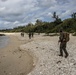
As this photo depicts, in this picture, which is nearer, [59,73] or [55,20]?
[59,73]

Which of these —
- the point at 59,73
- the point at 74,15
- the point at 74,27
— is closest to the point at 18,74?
the point at 59,73

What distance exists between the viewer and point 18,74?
1464cm

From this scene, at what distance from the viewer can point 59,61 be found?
15969 millimetres

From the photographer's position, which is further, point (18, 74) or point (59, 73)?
point (18, 74)

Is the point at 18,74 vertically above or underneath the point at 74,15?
underneath

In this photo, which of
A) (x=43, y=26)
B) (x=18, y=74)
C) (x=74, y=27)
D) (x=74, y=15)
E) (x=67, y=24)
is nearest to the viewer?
(x=18, y=74)

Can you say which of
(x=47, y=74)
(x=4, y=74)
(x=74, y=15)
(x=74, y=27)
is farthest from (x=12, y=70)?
(x=74, y=15)

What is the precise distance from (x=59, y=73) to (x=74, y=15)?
90.0 m

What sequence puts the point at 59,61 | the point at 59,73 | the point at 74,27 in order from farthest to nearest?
1. the point at 74,27
2. the point at 59,61
3. the point at 59,73

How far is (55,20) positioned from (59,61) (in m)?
90.0

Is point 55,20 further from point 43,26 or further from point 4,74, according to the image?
point 4,74

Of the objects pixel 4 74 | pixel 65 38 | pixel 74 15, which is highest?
pixel 74 15

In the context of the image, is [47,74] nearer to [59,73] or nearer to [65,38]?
[59,73]

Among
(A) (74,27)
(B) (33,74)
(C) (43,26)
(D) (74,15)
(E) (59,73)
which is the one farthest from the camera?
(C) (43,26)
